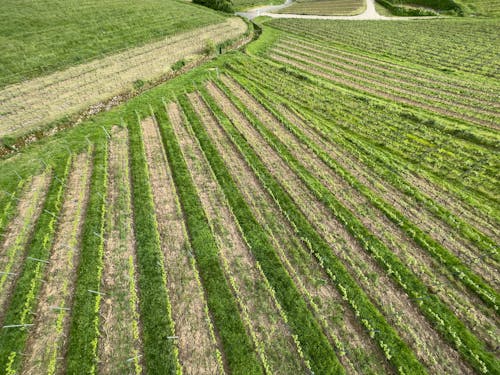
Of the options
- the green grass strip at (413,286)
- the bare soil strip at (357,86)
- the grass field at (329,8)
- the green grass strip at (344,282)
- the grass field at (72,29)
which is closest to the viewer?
the green grass strip at (344,282)

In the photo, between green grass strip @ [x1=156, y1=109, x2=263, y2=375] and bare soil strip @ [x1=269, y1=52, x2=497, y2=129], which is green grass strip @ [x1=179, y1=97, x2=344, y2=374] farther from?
bare soil strip @ [x1=269, y1=52, x2=497, y2=129]

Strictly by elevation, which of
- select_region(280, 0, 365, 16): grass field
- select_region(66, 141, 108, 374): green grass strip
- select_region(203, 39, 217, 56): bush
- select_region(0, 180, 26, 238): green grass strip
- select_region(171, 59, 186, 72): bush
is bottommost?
select_region(66, 141, 108, 374): green grass strip

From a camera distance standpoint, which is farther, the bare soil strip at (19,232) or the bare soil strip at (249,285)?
the bare soil strip at (19,232)

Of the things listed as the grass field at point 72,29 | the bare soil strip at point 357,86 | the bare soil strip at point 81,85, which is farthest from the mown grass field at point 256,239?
the grass field at point 72,29

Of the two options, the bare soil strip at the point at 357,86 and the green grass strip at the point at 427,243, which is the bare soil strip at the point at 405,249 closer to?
the green grass strip at the point at 427,243

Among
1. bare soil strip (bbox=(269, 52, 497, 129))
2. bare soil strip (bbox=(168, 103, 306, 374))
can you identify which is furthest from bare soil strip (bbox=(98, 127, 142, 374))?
bare soil strip (bbox=(269, 52, 497, 129))
